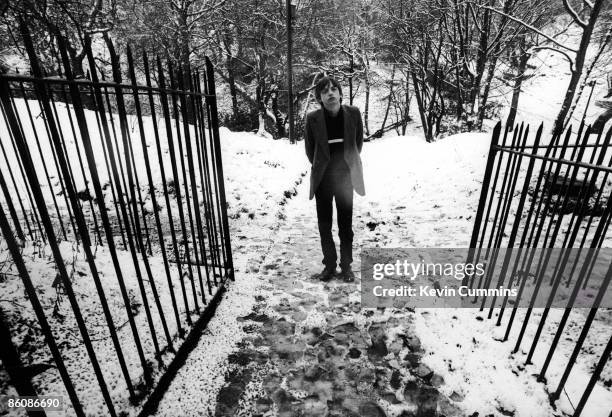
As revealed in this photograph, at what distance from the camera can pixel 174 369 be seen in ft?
7.49

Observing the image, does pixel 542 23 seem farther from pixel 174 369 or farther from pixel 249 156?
pixel 174 369

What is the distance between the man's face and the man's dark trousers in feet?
2.22

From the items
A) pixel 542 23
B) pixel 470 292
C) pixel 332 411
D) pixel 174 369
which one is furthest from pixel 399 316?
pixel 542 23

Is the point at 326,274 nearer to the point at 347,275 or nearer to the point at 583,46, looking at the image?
the point at 347,275

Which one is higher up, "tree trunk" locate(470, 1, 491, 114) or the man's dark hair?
"tree trunk" locate(470, 1, 491, 114)

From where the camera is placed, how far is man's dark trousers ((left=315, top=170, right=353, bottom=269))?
11.0 feet

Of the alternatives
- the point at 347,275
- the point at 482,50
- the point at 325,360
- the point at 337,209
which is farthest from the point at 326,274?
the point at 482,50

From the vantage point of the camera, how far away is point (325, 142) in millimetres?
3193

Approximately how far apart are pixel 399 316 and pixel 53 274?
2978mm

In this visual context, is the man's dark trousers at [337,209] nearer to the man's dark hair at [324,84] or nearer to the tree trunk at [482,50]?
the man's dark hair at [324,84]

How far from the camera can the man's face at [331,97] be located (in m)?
3.06

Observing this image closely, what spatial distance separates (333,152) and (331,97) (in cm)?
54

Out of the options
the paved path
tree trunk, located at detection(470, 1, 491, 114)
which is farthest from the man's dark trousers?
tree trunk, located at detection(470, 1, 491, 114)

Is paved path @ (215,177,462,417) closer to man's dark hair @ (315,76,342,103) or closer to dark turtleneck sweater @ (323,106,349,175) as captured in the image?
dark turtleneck sweater @ (323,106,349,175)
